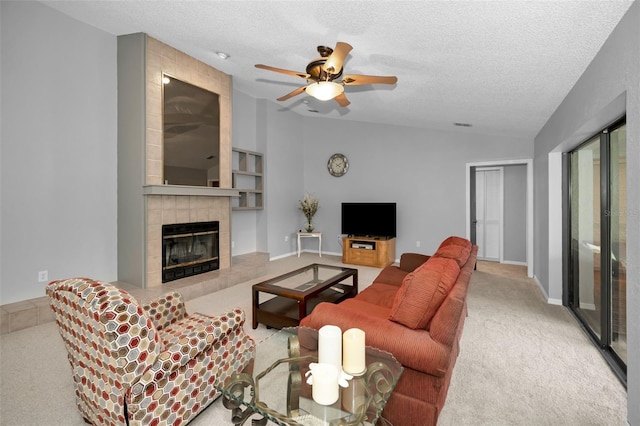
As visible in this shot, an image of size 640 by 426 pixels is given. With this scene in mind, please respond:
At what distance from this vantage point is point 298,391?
1.37 metres

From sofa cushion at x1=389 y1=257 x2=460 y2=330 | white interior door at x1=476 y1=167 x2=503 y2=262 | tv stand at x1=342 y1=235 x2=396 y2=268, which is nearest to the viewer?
sofa cushion at x1=389 y1=257 x2=460 y2=330

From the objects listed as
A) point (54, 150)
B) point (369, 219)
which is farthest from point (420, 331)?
point (369, 219)

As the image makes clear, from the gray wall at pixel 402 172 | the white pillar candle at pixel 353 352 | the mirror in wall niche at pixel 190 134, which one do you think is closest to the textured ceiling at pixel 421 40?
the mirror in wall niche at pixel 190 134

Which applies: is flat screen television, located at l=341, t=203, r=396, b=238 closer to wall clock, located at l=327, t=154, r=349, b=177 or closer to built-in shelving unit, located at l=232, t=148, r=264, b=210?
wall clock, located at l=327, t=154, r=349, b=177

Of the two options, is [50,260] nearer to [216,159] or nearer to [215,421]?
[216,159]

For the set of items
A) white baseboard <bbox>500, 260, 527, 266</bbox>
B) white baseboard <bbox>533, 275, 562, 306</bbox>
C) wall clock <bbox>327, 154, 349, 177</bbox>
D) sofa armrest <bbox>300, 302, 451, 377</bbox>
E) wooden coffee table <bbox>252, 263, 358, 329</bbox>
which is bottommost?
white baseboard <bbox>533, 275, 562, 306</bbox>

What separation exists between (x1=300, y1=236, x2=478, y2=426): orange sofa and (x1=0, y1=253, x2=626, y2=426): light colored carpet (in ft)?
1.16

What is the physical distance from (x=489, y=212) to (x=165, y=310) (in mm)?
6639

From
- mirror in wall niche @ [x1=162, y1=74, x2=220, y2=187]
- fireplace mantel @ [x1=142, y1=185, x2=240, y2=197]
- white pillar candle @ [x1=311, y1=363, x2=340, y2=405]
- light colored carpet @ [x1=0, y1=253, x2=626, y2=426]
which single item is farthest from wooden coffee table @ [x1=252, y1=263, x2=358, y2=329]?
mirror in wall niche @ [x1=162, y1=74, x2=220, y2=187]

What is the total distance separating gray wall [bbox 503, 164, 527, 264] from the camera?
20.5 ft

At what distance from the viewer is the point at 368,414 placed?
4.25 ft

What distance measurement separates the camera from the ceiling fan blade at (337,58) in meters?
2.24

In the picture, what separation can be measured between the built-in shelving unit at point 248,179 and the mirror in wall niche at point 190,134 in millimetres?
951

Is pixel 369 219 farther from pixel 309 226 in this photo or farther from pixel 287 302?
pixel 287 302
